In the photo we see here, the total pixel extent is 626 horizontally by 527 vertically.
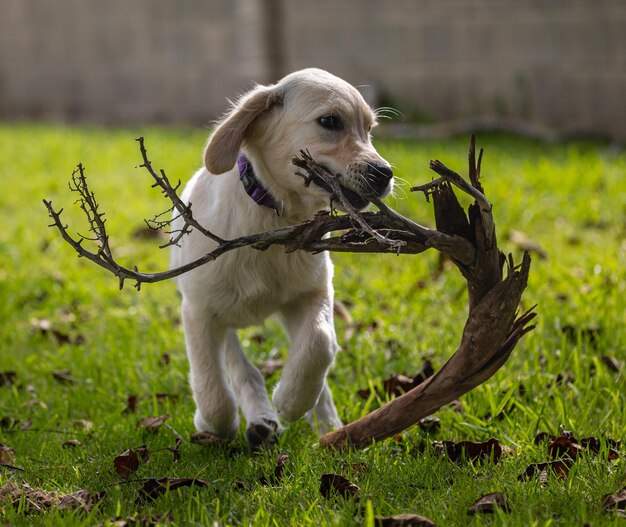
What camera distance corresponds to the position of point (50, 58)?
44.9 feet

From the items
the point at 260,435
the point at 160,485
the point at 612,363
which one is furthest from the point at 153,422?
the point at 612,363

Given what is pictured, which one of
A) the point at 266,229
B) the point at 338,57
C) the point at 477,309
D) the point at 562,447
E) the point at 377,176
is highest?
the point at 377,176

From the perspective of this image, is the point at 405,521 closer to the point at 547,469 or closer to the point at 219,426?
the point at 547,469

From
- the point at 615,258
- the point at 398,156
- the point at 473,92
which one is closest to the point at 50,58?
the point at 473,92

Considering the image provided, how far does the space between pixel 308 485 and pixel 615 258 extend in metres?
3.04

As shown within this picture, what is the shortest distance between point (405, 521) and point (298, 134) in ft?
4.51

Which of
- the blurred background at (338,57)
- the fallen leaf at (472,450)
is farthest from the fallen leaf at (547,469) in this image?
the blurred background at (338,57)

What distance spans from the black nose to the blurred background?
5.77 metres

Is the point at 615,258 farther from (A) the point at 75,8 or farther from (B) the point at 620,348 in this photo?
(A) the point at 75,8

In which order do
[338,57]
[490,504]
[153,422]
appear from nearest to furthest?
[490,504]
[153,422]
[338,57]

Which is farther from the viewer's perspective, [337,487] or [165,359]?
[165,359]

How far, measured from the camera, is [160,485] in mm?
2836

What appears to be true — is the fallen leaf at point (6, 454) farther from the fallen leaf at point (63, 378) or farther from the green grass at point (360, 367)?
the fallen leaf at point (63, 378)

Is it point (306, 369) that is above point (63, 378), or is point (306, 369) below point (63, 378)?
above
